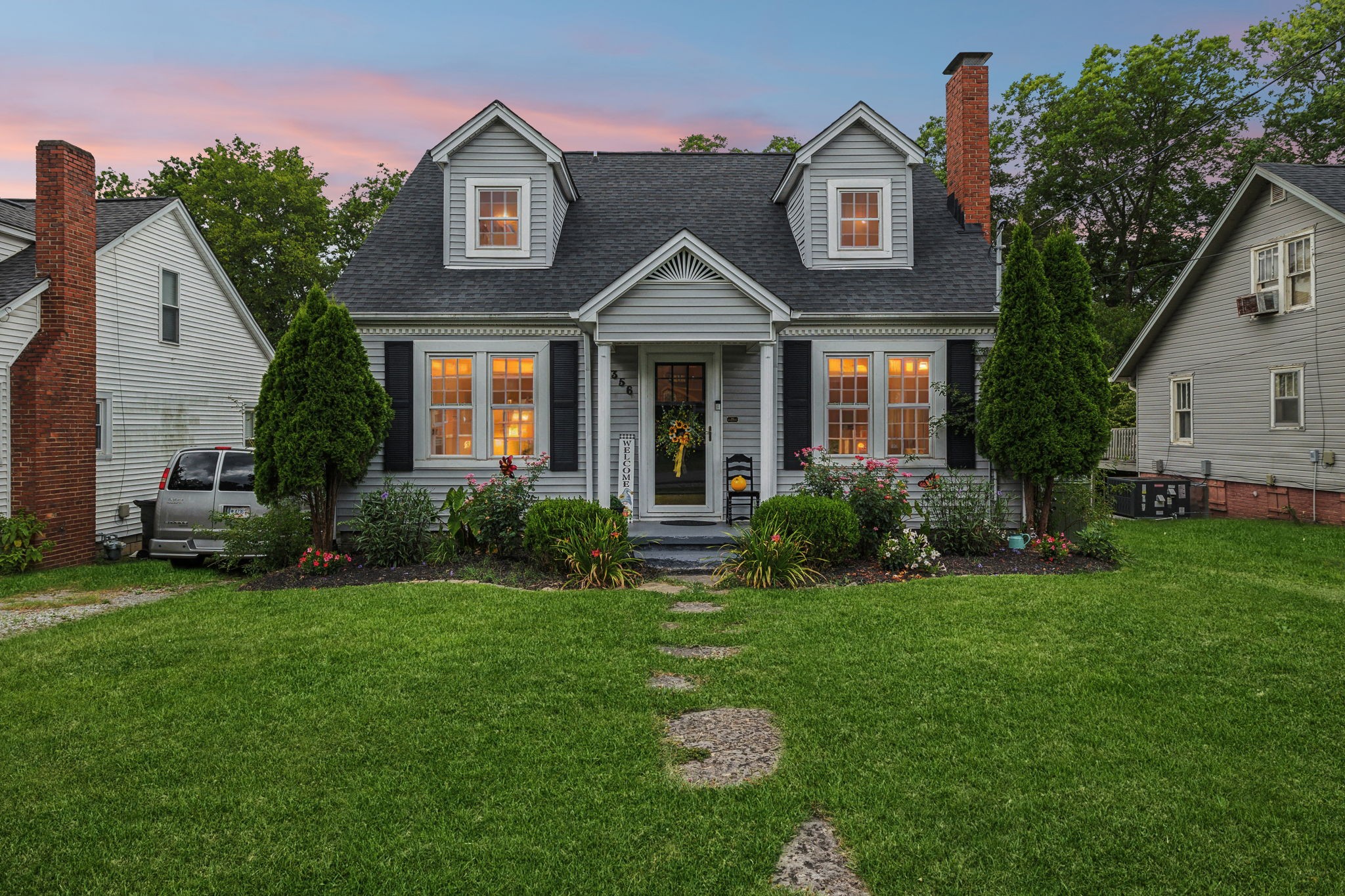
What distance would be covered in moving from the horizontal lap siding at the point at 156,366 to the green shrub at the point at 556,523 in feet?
27.0

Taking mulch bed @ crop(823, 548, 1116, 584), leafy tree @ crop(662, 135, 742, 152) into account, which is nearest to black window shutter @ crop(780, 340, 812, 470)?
mulch bed @ crop(823, 548, 1116, 584)

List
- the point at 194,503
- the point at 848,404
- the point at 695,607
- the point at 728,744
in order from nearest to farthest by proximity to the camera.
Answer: the point at 728,744 → the point at 695,607 → the point at 194,503 → the point at 848,404

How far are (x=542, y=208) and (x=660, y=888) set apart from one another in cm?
1056

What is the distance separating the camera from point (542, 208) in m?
11.5

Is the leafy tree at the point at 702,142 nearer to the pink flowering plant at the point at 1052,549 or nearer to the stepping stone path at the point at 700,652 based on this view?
the pink flowering plant at the point at 1052,549

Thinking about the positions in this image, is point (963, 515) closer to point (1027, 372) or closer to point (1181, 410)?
point (1027, 372)

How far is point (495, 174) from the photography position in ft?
37.6

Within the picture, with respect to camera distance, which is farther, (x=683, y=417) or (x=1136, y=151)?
(x=1136, y=151)

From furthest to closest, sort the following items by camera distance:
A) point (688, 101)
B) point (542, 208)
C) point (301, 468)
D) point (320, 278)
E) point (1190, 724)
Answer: point (320, 278)
point (688, 101)
point (542, 208)
point (301, 468)
point (1190, 724)

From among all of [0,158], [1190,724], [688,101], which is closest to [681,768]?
[1190,724]

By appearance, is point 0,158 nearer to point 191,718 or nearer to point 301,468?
point 301,468

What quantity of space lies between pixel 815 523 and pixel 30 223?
43.9ft

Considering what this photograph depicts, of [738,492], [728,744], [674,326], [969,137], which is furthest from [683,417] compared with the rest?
[728,744]

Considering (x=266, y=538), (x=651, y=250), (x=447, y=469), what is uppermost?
(x=651, y=250)
